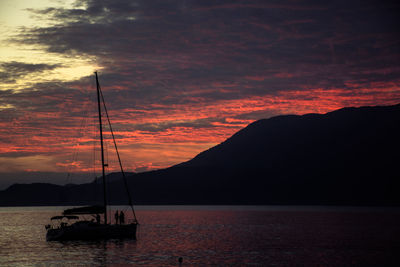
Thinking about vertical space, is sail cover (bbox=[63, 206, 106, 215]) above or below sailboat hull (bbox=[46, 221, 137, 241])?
above

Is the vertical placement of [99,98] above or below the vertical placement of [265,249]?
above

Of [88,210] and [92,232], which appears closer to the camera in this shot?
[92,232]

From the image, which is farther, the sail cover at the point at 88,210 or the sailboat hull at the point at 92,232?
the sailboat hull at the point at 92,232

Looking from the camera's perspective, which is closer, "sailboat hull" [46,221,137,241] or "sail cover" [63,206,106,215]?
"sail cover" [63,206,106,215]

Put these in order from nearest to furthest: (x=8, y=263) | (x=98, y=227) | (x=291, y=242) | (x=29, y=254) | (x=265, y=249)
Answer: (x=8, y=263) < (x=29, y=254) < (x=265, y=249) < (x=98, y=227) < (x=291, y=242)

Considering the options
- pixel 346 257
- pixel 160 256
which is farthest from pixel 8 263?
pixel 346 257

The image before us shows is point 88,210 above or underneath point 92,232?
above

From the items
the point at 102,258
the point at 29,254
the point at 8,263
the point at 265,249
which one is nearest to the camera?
the point at 8,263

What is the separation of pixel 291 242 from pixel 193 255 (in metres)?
21.0

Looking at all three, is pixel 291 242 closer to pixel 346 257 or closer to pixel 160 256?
pixel 346 257

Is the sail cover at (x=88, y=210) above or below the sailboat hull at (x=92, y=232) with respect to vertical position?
above

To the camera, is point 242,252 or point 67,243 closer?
point 242,252

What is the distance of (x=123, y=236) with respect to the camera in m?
67.4

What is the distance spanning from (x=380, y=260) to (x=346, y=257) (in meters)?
4.07
